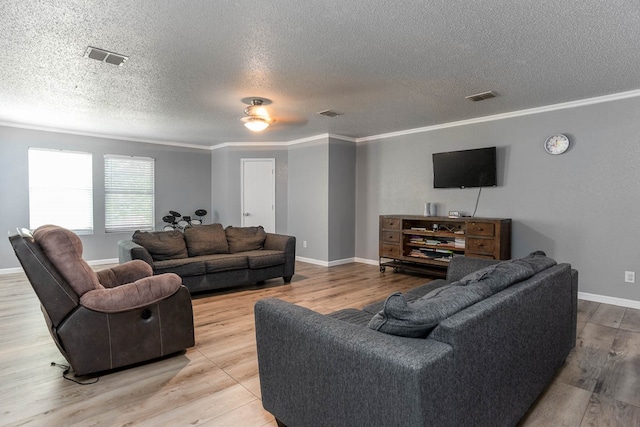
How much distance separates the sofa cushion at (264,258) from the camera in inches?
182

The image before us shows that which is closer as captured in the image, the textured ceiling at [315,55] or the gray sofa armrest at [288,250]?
the textured ceiling at [315,55]

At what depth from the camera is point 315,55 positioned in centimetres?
287

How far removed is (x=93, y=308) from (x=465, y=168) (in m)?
4.76

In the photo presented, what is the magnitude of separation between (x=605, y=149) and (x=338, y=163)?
12.6 feet

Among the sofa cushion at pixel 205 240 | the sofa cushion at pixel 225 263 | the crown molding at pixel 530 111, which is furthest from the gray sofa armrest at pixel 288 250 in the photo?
the crown molding at pixel 530 111

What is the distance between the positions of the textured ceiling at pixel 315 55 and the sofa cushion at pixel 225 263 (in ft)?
6.49

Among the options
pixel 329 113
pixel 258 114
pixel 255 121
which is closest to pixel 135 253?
pixel 255 121

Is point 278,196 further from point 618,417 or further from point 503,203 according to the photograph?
point 618,417

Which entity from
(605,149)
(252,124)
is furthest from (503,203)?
(252,124)

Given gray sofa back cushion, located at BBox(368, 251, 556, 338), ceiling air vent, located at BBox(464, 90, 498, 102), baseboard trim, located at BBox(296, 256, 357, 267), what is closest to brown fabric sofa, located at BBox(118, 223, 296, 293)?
baseboard trim, located at BBox(296, 256, 357, 267)

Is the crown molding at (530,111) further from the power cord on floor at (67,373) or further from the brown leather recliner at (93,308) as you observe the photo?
the power cord on floor at (67,373)

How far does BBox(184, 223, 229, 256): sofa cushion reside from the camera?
Result: 464 centimetres

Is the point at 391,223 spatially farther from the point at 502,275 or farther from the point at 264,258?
the point at 502,275

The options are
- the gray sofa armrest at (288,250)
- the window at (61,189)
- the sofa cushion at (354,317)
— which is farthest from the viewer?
the window at (61,189)
